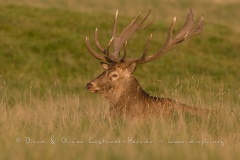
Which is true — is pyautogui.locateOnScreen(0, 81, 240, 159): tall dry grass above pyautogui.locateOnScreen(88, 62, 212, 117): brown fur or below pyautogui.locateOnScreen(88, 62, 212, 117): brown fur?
below

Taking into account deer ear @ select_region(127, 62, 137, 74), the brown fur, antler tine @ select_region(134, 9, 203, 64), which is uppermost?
antler tine @ select_region(134, 9, 203, 64)

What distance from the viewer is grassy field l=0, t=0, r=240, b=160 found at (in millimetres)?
7223

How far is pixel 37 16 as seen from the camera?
1094 inches

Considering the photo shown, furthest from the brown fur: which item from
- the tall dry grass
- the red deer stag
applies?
the tall dry grass

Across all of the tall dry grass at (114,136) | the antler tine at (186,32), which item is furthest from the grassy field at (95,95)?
the antler tine at (186,32)

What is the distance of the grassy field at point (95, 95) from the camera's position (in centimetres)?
722

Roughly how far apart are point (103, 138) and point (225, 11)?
3510cm

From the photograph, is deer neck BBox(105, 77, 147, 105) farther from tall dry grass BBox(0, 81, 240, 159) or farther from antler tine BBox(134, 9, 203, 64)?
antler tine BBox(134, 9, 203, 64)

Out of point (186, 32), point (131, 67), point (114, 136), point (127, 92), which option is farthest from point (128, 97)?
point (114, 136)

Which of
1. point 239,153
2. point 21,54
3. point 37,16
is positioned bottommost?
point 239,153

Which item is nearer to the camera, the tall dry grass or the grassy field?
the tall dry grass

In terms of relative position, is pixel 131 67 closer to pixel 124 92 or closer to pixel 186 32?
pixel 124 92

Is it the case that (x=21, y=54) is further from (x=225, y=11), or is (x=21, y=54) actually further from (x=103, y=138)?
(x=225, y=11)

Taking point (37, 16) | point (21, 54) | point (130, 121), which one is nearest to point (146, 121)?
point (130, 121)
